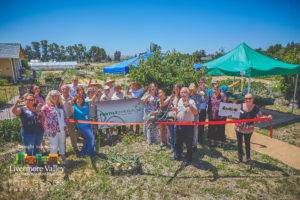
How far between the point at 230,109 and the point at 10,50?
30805 millimetres

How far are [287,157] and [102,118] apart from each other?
18.6 feet

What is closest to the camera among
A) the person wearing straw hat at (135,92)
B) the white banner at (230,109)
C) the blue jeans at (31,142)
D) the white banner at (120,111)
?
the blue jeans at (31,142)

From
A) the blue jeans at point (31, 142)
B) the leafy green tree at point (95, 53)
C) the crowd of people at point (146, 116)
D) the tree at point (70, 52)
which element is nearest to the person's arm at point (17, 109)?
the crowd of people at point (146, 116)

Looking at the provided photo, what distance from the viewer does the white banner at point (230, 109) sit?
14.1ft

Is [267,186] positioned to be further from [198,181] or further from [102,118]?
[102,118]

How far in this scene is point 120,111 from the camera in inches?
231

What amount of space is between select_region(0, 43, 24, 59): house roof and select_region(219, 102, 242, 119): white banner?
92.9 ft

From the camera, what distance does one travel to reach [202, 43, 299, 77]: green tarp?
6582mm

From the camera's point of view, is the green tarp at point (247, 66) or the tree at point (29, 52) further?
the tree at point (29, 52)

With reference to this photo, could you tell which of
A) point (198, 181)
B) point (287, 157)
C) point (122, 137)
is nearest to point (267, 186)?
point (198, 181)

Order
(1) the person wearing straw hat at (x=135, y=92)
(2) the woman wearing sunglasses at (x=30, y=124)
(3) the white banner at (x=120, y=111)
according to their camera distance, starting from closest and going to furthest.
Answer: (2) the woman wearing sunglasses at (x=30, y=124), (3) the white banner at (x=120, y=111), (1) the person wearing straw hat at (x=135, y=92)

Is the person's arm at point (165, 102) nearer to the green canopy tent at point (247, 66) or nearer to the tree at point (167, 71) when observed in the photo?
the tree at point (167, 71)

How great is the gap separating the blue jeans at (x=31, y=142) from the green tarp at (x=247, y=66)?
21.9 ft

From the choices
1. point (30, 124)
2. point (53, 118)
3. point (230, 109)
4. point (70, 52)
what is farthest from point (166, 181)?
point (70, 52)
